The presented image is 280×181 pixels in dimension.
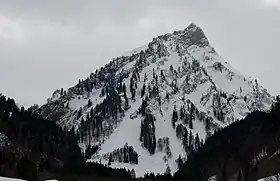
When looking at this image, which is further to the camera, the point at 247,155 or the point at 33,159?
the point at 33,159

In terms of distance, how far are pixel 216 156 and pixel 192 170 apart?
10.0m

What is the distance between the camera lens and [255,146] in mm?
164000

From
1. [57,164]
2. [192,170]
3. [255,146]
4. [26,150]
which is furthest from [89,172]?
[255,146]

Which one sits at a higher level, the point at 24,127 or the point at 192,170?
the point at 24,127

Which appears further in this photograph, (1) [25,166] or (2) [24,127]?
(2) [24,127]

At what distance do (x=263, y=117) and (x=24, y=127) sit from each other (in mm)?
84466

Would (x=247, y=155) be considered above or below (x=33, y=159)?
below

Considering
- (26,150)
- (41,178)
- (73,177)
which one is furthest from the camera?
(26,150)

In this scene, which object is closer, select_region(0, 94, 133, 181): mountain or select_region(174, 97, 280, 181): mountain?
select_region(174, 97, 280, 181): mountain

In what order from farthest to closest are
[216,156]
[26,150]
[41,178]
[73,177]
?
1. [216,156]
2. [26,150]
3. [73,177]
4. [41,178]

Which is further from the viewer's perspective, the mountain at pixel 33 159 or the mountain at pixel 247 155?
the mountain at pixel 33 159

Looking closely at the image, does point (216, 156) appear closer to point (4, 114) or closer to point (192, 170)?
point (192, 170)

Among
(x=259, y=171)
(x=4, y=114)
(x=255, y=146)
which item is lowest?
(x=259, y=171)

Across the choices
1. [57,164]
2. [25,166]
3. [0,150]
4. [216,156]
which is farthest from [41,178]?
[216,156]
